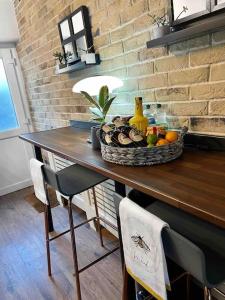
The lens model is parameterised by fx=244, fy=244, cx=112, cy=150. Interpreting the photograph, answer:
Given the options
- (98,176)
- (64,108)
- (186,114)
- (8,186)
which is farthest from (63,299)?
(8,186)

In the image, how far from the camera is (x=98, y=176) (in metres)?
1.54

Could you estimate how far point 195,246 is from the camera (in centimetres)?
65

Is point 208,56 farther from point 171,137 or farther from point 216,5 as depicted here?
point 171,137

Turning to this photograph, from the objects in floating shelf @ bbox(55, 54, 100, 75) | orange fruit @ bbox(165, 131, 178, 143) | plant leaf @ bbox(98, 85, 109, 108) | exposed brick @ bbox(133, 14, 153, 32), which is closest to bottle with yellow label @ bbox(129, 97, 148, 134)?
orange fruit @ bbox(165, 131, 178, 143)

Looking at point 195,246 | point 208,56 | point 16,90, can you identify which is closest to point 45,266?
point 195,246

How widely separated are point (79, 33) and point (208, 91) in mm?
1222

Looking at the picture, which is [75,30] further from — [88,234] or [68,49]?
[88,234]

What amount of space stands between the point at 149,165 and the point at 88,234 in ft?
4.59

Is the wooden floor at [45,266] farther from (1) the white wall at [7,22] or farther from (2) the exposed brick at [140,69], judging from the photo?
(1) the white wall at [7,22]

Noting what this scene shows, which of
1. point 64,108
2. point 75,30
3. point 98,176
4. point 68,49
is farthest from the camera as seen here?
point 64,108

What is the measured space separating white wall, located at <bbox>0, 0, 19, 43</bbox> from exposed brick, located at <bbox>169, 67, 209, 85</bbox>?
2.61m

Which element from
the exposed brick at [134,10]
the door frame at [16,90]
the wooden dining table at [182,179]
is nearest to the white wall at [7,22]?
the door frame at [16,90]

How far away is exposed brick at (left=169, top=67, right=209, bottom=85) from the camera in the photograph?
45.4 inches

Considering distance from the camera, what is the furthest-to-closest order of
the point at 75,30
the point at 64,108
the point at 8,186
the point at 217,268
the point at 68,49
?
1. the point at 8,186
2. the point at 64,108
3. the point at 68,49
4. the point at 75,30
5. the point at 217,268
